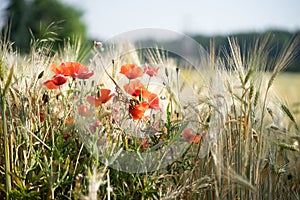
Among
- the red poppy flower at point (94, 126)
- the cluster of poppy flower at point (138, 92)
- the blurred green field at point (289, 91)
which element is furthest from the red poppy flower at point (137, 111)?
the blurred green field at point (289, 91)

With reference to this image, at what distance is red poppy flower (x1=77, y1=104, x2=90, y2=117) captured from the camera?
160cm

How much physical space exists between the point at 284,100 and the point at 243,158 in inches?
15.6

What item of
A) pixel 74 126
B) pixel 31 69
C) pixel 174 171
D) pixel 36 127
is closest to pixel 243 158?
pixel 174 171

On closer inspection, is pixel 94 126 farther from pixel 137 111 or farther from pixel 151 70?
pixel 151 70

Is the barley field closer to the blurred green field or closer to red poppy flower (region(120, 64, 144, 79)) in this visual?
red poppy flower (region(120, 64, 144, 79))

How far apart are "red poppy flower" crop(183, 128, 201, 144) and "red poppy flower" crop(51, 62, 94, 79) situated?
360 millimetres

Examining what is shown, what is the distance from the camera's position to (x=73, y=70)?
1.63 metres

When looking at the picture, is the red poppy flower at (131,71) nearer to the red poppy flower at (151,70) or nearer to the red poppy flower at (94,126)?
the red poppy flower at (151,70)

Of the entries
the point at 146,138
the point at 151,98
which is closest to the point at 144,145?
the point at 146,138

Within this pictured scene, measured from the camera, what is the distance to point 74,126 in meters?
1.59

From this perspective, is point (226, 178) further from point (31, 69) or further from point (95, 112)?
point (31, 69)

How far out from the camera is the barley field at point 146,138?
149cm

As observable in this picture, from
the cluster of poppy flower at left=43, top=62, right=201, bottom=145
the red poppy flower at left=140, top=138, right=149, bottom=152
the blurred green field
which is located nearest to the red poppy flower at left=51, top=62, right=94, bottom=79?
the cluster of poppy flower at left=43, top=62, right=201, bottom=145

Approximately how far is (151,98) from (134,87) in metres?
0.10
